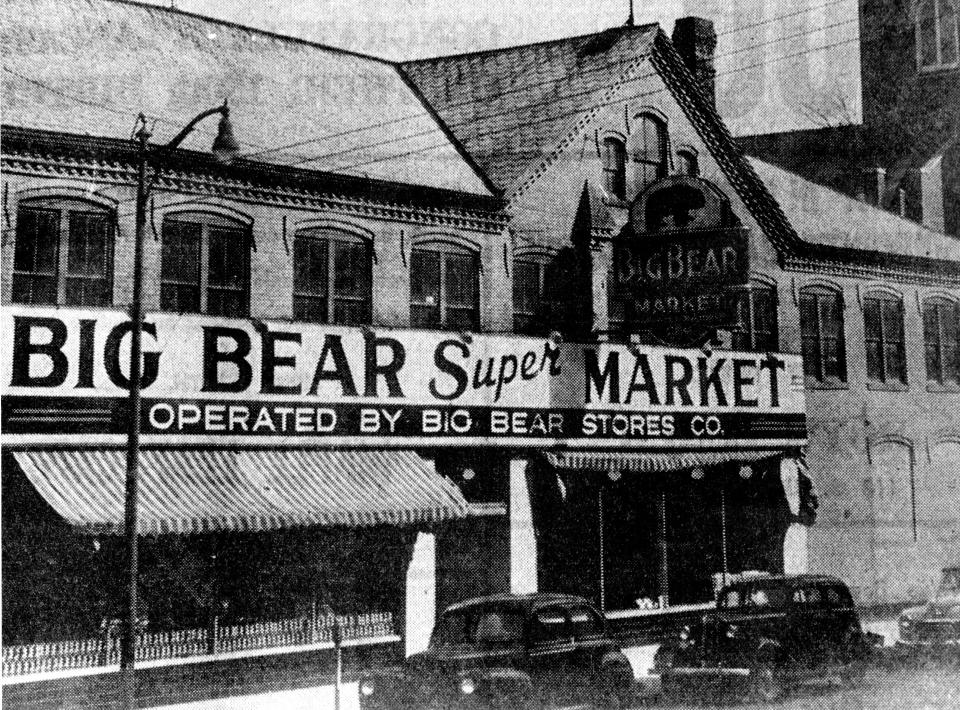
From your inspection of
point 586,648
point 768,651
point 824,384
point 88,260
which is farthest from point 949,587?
point 88,260

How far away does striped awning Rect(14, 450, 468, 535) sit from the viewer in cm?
1440

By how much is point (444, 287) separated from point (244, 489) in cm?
581

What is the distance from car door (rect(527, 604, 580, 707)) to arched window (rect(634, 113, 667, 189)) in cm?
1195

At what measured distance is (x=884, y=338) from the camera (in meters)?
25.5

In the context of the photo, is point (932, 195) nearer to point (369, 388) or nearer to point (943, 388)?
point (943, 388)

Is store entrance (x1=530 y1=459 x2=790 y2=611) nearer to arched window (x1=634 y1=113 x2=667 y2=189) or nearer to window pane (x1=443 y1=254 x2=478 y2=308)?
window pane (x1=443 y1=254 x2=478 y2=308)

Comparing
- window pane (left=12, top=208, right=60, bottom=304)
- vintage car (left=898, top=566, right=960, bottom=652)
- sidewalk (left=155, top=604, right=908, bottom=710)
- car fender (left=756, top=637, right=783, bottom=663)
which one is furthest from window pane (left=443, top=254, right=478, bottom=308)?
vintage car (left=898, top=566, right=960, bottom=652)

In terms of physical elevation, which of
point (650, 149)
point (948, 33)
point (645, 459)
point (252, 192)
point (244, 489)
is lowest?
point (244, 489)

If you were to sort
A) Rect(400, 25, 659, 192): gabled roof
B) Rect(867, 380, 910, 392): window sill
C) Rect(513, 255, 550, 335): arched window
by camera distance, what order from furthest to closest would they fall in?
Rect(867, 380, 910, 392): window sill, Rect(400, 25, 659, 192): gabled roof, Rect(513, 255, 550, 335): arched window

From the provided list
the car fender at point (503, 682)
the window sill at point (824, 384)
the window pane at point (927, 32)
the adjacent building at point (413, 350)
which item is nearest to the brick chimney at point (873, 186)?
the window pane at point (927, 32)

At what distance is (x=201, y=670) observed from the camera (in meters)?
15.7

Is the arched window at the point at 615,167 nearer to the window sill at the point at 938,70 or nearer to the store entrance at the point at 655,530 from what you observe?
the store entrance at the point at 655,530

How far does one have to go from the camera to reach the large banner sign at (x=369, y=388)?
15.0 m

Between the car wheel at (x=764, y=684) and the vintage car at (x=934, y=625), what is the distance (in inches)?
178
